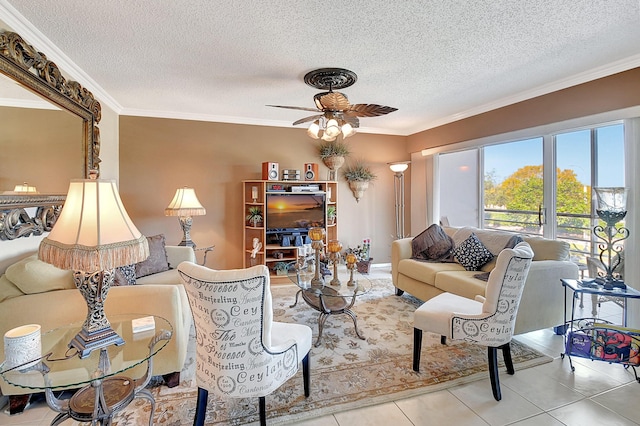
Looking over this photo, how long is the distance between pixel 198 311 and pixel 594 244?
3.78 m

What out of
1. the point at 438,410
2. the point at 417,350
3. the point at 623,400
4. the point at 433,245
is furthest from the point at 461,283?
the point at 438,410

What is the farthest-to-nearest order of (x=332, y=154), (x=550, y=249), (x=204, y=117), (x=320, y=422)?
1. (x=332, y=154)
2. (x=204, y=117)
3. (x=550, y=249)
4. (x=320, y=422)

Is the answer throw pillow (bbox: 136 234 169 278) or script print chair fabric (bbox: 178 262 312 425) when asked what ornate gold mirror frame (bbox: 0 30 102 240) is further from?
script print chair fabric (bbox: 178 262 312 425)

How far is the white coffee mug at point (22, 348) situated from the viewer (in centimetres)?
124

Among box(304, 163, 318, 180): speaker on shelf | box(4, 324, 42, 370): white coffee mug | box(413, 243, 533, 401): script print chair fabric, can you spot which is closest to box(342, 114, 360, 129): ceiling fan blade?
box(413, 243, 533, 401): script print chair fabric

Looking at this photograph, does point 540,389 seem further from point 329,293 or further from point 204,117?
point 204,117

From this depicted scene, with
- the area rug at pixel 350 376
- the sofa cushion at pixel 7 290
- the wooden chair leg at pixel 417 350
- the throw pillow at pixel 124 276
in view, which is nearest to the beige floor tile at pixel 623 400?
the area rug at pixel 350 376

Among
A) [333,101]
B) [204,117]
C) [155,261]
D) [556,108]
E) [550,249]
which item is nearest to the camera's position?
[333,101]

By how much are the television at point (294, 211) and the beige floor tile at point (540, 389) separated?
322cm

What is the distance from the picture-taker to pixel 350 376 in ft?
7.14

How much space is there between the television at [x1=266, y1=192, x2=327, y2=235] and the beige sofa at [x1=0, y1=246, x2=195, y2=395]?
2703mm

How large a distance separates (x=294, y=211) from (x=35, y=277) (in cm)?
326

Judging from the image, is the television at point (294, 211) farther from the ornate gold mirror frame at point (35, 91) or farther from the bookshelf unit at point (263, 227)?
the ornate gold mirror frame at point (35, 91)

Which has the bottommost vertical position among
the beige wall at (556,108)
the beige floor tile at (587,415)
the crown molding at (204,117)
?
the beige floor tile at (587,415)
